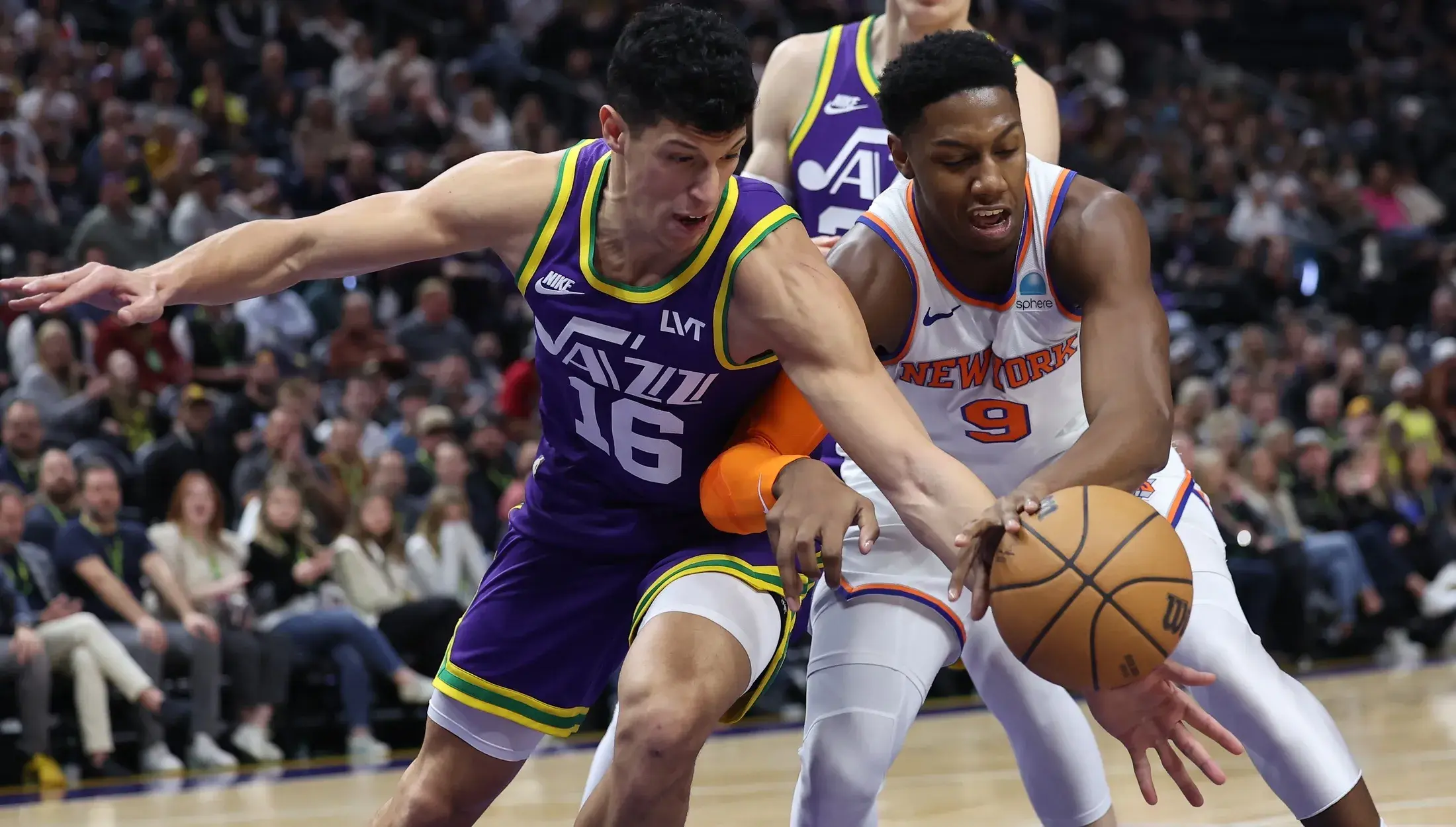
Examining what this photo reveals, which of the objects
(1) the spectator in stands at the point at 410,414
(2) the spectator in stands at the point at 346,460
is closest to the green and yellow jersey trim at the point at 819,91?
(2) the spectator in stands at the point at 346,460

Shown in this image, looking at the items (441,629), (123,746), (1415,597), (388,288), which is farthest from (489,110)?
(1415,597)

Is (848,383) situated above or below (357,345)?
above

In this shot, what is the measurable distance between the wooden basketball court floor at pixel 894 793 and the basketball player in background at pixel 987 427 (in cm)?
218

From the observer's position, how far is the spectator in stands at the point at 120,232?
10914mm

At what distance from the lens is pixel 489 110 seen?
46.7 ft

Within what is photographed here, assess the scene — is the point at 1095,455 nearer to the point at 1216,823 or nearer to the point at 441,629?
the point at 1216,823

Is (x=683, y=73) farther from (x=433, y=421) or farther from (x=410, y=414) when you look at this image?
(x=410, y=414)

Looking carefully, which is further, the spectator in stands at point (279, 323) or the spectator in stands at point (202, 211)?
the spectator in stands at point (202, 211)

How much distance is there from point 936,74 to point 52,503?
6064 millimetres

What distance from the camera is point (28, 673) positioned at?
25.5 ft

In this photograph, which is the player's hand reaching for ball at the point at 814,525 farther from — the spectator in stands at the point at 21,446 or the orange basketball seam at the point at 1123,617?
the spectator in stands at the point at 21,446

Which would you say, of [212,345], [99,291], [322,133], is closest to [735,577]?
[99,291]

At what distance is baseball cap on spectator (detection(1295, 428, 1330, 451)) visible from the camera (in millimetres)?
12312

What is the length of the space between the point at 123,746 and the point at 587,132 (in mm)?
8112
